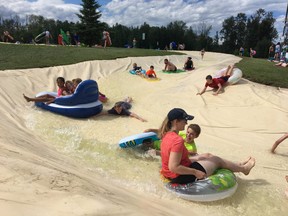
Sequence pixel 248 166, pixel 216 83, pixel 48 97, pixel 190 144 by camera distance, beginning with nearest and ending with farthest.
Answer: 1. pixel 248 166
2. pixel 190 144
3. pixel 48 97
4. pixel 216 83

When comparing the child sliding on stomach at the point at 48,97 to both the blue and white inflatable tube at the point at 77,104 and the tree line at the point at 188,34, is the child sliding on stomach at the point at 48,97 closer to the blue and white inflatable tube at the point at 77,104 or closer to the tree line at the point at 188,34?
the blue and white inflatable tube at the point at 77,104

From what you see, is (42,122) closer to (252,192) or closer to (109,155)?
(109,155)

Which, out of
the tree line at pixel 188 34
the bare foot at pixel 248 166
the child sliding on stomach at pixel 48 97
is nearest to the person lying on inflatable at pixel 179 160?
the bare foot at pixel 248 166

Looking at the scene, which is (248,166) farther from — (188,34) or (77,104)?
(188,34)

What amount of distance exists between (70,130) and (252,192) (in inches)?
162

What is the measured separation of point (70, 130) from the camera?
21.5ft

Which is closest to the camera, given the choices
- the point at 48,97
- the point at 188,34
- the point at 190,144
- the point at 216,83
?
the point at 190,144

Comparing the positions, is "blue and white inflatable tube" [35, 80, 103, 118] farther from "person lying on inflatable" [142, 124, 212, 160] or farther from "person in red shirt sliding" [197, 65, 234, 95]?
"person in red shirt sliding" [197, 65, 234, 95]

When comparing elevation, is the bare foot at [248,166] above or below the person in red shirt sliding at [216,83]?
below

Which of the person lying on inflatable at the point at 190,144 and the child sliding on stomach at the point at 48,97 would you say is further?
the child sliding on stomach at the point at 48,97

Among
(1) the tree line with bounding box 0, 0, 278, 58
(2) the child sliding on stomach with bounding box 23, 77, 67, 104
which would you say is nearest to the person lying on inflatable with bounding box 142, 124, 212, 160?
(2) the child sliding on stomach with bounding box 23, 77, 67, 104

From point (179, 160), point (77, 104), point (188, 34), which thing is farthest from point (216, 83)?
point (188, 34)

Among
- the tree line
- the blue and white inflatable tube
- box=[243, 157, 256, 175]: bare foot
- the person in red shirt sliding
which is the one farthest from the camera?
the tree line

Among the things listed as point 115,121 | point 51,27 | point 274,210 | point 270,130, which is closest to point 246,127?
point 270,130
